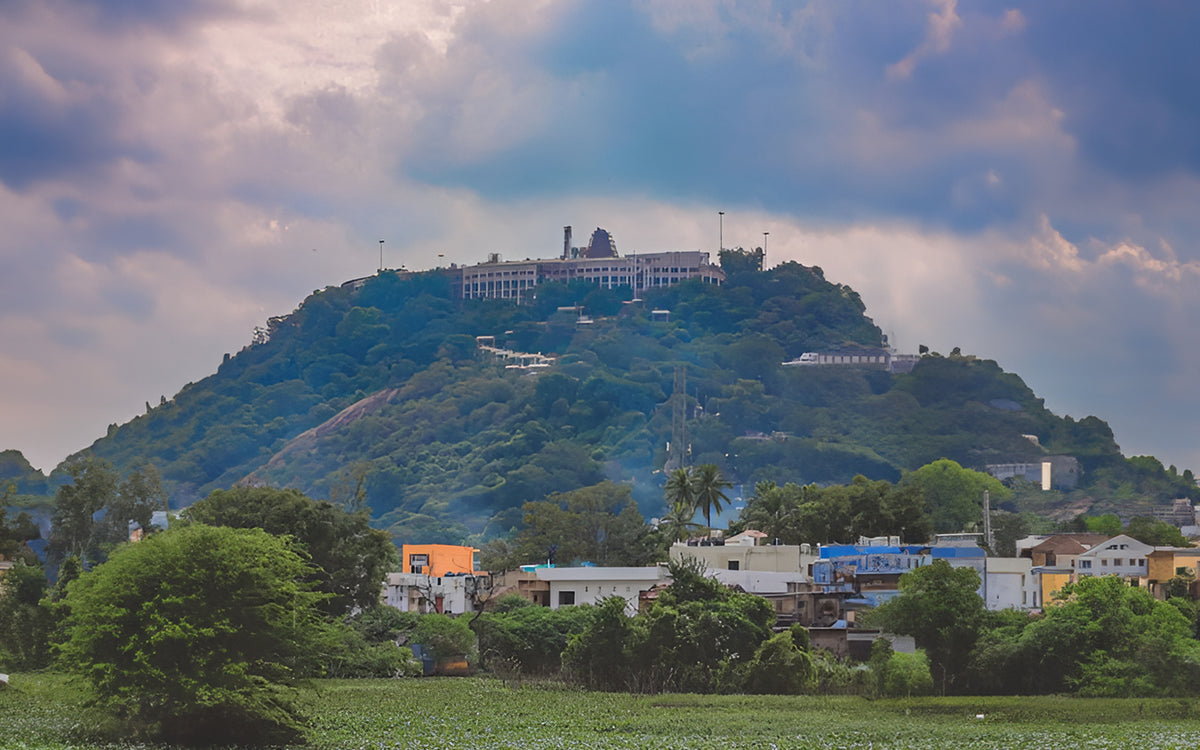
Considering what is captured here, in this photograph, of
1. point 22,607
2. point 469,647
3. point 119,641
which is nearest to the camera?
point 119,641

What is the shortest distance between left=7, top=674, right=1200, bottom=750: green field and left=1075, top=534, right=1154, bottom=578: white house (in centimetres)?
3168

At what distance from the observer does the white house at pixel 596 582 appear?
78875 mm

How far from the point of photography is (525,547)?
104 meters

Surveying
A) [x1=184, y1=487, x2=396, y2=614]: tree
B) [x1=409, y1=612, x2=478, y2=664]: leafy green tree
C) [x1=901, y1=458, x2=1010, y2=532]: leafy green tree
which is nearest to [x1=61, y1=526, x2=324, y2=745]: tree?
[x1=409, y1=612, x2=478, y2=664]: leafy green tree

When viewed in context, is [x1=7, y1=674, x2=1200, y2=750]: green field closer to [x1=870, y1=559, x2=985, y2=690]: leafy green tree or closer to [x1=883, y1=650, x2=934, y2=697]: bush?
[x1=883, y1=650, x2=934, y2=697]: bush

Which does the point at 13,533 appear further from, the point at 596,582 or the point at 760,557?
the point at 760,557

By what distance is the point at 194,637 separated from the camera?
119ft

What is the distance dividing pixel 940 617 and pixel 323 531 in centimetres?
3034

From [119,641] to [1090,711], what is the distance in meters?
30.3

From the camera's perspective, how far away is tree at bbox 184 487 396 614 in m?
70.5

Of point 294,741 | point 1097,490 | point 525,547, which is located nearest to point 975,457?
point 1097,490

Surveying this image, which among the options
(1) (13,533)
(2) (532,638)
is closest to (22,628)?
(2) (532,638)

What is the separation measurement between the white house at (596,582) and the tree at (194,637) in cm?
4109

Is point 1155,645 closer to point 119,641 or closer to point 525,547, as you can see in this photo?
point 119,641
